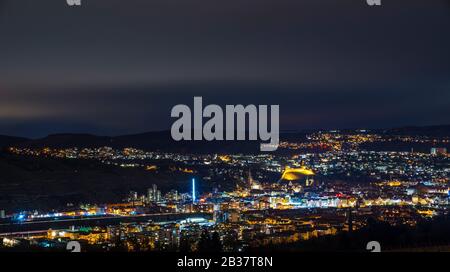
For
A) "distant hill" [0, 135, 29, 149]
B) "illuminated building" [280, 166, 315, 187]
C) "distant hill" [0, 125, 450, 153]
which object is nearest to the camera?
"distant hill" [0, 125, 450, 153]

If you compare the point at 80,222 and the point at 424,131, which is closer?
the point at 424,131

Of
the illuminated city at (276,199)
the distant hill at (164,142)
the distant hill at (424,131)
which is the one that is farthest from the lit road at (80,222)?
the distant hill at (424,131)

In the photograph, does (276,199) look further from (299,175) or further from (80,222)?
(80,222)

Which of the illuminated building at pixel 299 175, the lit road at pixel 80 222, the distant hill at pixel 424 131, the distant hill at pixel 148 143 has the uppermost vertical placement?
the distant hill at pixel 424 131

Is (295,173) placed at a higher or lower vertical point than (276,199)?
higher

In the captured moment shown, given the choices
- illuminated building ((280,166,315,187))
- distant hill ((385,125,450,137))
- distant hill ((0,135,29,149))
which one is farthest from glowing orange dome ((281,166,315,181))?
distant hill ((0,135,29,149))

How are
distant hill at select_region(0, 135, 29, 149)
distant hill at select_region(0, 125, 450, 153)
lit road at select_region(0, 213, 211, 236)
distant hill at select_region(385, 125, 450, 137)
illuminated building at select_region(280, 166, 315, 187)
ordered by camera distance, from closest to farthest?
distant hill at select_region(0, 125, 450, 153), distant hill at select_region(385, 125, 450, 137), illuminated building at select_region(280, 166, 315, 187), lit road at select_region(0, 213, 211, 236), distant hill at select_region(0, 135, 29, 149)

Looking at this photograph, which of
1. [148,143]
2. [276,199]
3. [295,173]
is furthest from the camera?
[148,143]

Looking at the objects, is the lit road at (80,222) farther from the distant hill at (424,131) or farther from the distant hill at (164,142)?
the distant hill at (424,131)

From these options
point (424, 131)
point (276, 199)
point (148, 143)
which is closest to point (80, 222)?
point (148, 143)

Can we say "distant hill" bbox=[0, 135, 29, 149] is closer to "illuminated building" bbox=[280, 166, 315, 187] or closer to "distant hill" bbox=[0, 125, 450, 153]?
"distant hill" bbox=[0, 125, 450, 153]

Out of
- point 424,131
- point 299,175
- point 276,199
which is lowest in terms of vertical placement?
point 276,199
